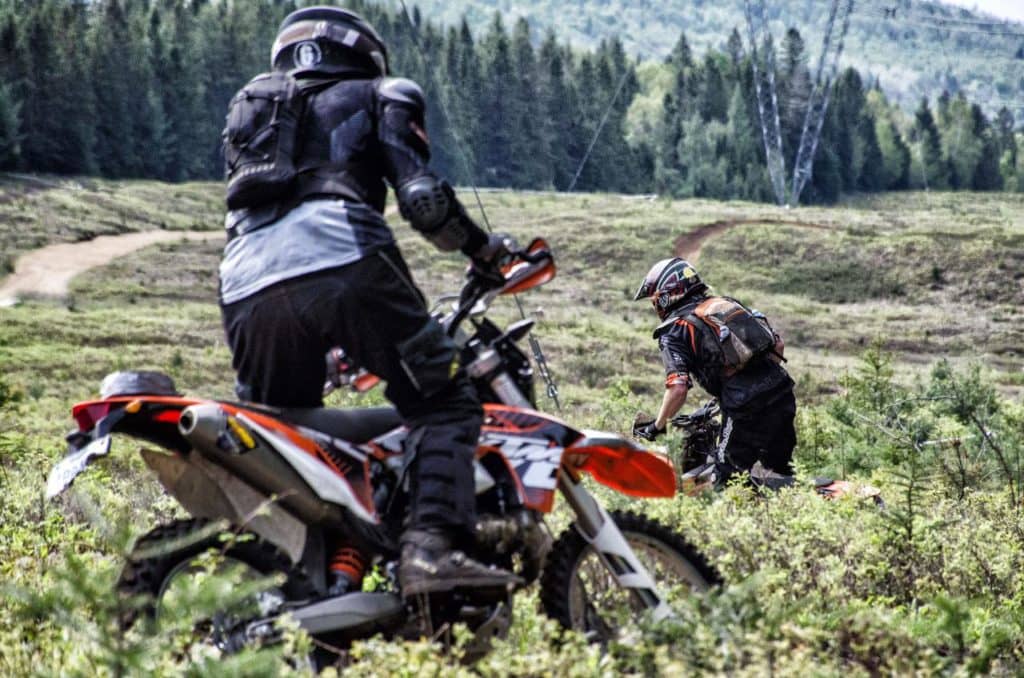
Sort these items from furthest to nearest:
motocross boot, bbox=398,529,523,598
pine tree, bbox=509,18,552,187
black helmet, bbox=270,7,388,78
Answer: pine tree, bbox=509,18,552,187 < black helmet, bbox=270,7,388,78 < motocross boot, bbox=398,529,523,598

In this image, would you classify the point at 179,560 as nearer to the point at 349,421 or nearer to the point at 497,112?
the point at 349,421

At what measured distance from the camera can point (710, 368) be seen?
880 centimetres

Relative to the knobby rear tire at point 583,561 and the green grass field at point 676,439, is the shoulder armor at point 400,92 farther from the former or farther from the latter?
the knobby rear tire at point 583,561

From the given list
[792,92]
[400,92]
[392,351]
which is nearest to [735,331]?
[400,92]

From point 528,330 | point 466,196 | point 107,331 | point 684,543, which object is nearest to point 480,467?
point 528,330

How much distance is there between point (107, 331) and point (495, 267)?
32703 millimetres

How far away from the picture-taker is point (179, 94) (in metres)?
100

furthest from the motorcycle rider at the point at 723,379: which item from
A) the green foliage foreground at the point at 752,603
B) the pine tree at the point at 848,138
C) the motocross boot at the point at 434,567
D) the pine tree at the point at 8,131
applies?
the pine tree at the point at 848,138

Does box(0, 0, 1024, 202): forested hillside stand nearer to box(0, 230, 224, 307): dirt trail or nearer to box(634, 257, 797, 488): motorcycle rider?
box(0, 230, 224, 307): dirt trail

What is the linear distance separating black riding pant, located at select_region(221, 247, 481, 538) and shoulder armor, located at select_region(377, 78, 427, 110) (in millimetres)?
508

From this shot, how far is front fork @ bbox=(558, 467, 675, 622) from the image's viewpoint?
4.17 m

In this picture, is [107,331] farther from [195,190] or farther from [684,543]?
[195,190]

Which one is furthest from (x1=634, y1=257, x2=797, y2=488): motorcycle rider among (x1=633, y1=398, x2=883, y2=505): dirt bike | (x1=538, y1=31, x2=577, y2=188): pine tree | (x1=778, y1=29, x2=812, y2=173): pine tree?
(x1=778, y1=29, x2=812, y2=173): pine tree

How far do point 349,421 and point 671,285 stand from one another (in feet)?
16.6
